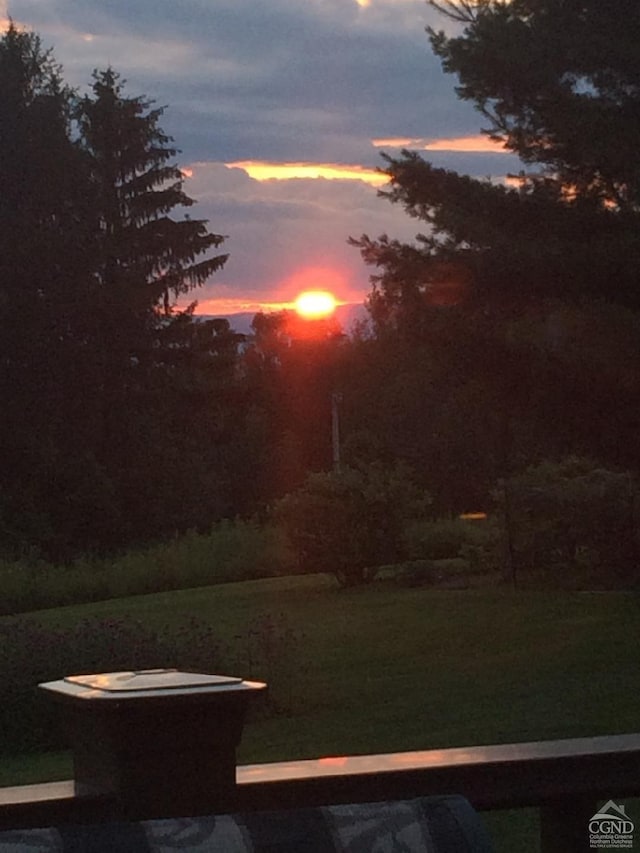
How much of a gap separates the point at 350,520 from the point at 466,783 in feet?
57.2

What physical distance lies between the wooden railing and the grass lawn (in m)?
4.06

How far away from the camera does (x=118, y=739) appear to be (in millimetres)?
2297

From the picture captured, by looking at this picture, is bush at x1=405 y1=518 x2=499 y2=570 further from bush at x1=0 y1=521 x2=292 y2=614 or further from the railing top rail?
the railing top rail

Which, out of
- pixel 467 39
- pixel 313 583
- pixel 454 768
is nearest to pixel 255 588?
pixel 313 583

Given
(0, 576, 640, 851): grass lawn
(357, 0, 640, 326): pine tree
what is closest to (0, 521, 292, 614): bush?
(0, 576, 640, 851): grass lawn

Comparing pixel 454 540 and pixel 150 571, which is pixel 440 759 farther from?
pixel 454 540

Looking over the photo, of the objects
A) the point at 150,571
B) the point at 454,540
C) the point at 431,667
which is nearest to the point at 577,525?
the point at 454,540

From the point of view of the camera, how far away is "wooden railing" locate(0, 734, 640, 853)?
2.34 m

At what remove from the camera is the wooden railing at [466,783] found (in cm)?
234

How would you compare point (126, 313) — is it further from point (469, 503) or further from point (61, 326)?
point (469, 503)

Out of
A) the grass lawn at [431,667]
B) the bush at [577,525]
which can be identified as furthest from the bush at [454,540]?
the grass lawn at [431,667]

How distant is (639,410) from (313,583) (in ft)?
24.2

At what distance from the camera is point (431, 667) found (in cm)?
1170

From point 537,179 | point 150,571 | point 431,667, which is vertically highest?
Result: point 537,179
